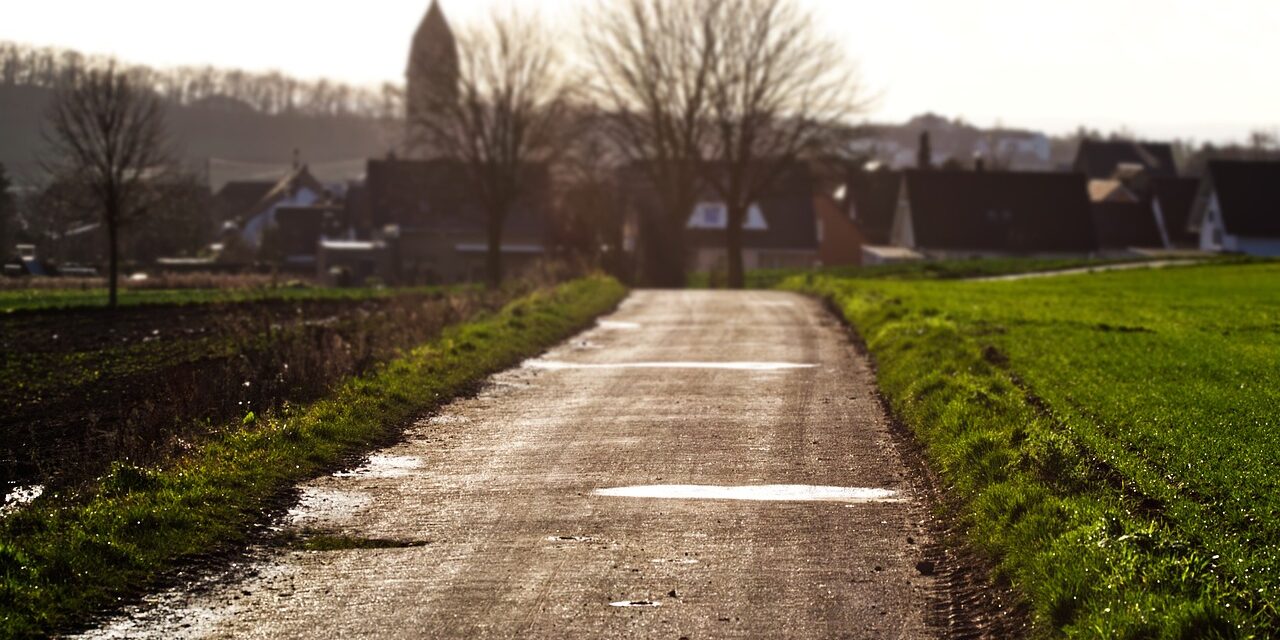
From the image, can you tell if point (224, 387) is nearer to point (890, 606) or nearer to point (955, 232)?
point (890, 606)

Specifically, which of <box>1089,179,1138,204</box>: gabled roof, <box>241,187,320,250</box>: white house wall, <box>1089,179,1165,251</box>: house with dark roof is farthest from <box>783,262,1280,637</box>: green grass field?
<box>241,187,320,250</box>: white house wall

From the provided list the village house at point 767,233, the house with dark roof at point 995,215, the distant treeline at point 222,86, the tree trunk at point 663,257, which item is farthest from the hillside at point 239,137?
the house with dark roof at point 995,215

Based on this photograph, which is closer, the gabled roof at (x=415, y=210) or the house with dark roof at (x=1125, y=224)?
the gabled roof at (x=415, y=210)

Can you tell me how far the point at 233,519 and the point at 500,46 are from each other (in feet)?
195

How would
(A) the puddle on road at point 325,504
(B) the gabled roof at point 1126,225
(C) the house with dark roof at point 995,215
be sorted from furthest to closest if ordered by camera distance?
(B) the gabled roof at point 1126,225, (C) the house with dark roof at point 995,215, (A) the puddle on road at point 325,504

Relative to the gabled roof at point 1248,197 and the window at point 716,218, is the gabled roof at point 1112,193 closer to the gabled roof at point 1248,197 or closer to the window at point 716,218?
the gabled roof at point 1248,197

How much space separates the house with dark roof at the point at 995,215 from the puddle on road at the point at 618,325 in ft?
209

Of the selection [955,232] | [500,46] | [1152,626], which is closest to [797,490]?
[1152,626]

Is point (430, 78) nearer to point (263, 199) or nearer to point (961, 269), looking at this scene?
point (961, 269)

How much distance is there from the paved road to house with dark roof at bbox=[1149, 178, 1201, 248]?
91308 millimetres

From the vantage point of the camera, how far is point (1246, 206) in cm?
9119

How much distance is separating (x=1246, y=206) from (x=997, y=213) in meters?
13.8

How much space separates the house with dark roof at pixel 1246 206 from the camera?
3570 inches

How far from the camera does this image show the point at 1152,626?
710 centimetres
